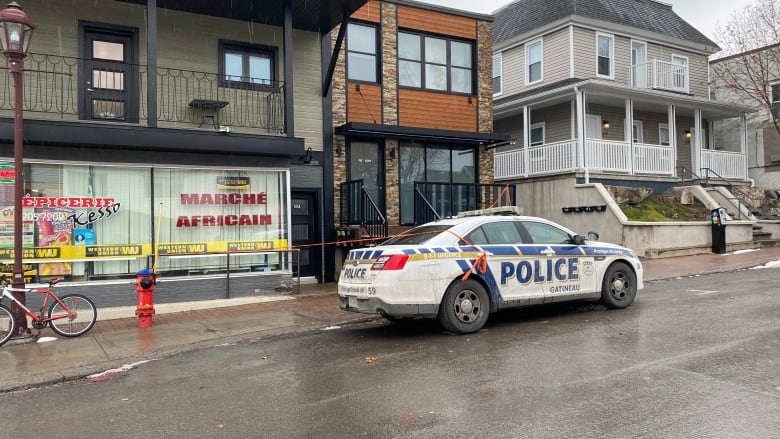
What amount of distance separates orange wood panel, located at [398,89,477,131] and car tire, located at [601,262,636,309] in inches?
294

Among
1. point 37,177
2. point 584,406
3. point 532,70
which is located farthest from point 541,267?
point 532,70

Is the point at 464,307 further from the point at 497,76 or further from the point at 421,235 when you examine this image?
the point at 497,76

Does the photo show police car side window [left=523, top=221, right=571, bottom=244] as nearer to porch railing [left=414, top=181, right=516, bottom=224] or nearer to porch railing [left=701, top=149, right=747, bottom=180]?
porch railing [left=414, top=181, right=516, bottom=224]

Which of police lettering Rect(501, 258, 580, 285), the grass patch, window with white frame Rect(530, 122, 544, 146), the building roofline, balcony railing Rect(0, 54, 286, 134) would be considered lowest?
police lettering Rect(501, 258, 580, 285)

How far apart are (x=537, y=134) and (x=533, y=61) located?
304 centimetres

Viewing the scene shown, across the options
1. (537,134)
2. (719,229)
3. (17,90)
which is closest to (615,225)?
(719,229)

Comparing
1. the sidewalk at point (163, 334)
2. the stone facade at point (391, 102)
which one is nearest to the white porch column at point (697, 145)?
the stone facade at point (391, 102)

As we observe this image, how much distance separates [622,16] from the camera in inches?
934

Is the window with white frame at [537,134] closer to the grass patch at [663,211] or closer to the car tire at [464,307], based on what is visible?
the grass patch at [663,211]

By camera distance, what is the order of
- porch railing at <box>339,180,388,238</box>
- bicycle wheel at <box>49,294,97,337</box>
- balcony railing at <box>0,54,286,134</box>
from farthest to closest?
porch railing at <box>339,180,388,238</box> → balcony railing at <box>0,54,286,134</box> → bicycle wheel at <box>49,294,97,337</box>

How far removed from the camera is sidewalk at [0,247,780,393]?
6824mm

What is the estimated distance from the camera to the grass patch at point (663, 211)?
18.2m

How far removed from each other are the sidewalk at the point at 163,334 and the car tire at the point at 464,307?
2.07m

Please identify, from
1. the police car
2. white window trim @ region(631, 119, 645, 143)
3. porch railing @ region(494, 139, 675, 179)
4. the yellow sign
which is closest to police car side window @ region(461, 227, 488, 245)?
the police car
